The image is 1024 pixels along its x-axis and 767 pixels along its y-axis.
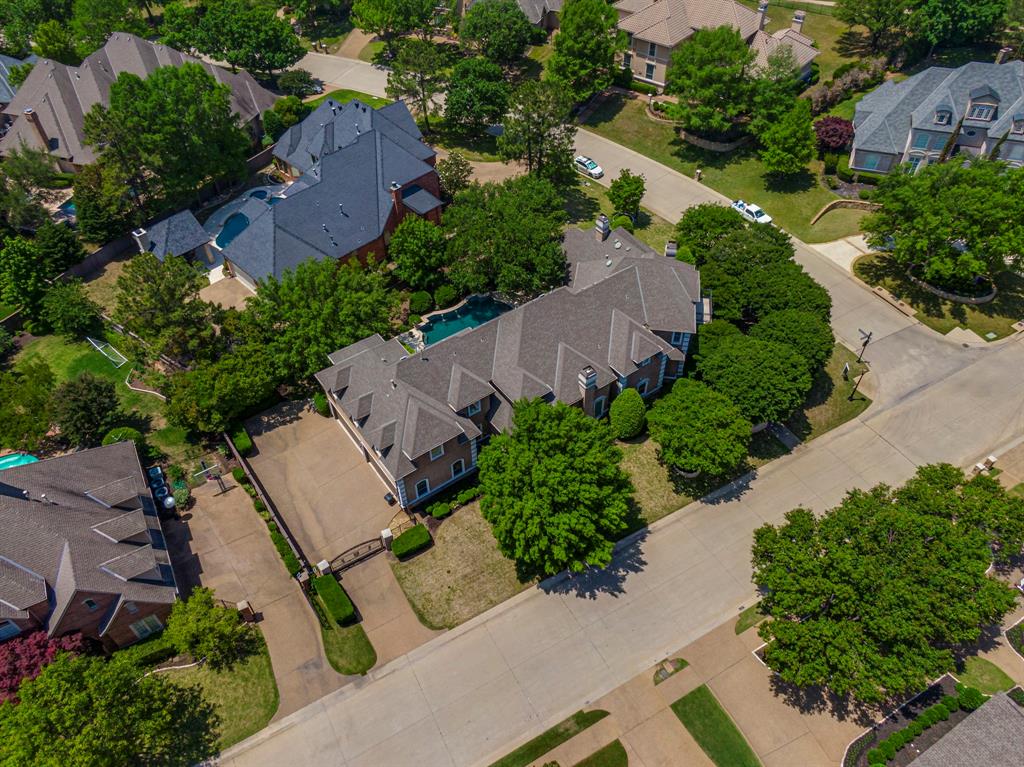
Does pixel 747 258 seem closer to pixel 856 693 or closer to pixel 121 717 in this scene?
pixel 856 693

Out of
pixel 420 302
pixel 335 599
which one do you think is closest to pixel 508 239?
pixel 420 302

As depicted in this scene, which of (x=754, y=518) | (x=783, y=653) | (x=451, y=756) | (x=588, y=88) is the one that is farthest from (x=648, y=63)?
(x=451, y=756)

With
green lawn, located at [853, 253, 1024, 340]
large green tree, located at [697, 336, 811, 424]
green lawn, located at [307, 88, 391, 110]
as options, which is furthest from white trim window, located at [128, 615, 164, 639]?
green lawn, located at [307, 88, 391, 110]

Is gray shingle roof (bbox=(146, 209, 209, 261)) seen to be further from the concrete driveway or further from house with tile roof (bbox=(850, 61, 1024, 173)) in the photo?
house with tile roof (bbox=(850, 61, 1024, 173))

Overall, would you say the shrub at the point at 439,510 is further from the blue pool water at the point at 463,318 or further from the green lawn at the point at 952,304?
the green lawn at the point at 952,304

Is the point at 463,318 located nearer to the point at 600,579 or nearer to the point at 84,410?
the point at 600,579

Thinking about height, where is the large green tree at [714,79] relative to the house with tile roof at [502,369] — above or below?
above

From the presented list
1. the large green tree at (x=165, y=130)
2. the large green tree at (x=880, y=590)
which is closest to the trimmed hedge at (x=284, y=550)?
the large green tree at (x=880, y=590)
